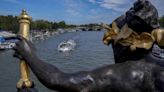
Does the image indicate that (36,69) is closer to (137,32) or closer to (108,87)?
(108,87)

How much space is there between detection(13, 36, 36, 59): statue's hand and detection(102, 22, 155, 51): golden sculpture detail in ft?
1.02

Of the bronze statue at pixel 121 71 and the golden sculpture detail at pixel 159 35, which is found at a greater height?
the golden sculpture detail at pixel 159 35

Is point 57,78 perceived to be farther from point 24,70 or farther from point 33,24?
point 33,24

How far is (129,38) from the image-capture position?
1615 millimetres

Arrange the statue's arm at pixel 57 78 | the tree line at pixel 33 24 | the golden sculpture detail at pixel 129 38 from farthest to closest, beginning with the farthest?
the tree line at pixel 33 24 < the golden sculpture detail at pixel 129 38 < the statue's arm at pixel 57 78

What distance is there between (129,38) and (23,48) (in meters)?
0.42

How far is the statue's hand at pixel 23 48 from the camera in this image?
1.53 m

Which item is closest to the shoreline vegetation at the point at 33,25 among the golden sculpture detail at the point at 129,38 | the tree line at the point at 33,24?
the tree line at the point at 33,24

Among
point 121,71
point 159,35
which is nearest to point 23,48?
point 121,71

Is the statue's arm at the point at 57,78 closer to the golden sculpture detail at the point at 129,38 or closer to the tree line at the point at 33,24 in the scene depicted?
the golden sculpture detail at the point at 129,38

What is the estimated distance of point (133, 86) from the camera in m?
1.55

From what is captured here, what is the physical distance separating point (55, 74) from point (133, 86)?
0.30 metres

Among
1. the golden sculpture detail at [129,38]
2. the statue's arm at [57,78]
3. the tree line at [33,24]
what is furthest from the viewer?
the tree line at [33,24]

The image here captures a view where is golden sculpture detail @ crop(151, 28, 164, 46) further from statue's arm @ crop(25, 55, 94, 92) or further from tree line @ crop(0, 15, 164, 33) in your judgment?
tree line @ crop(0, 15, 164, 33)
